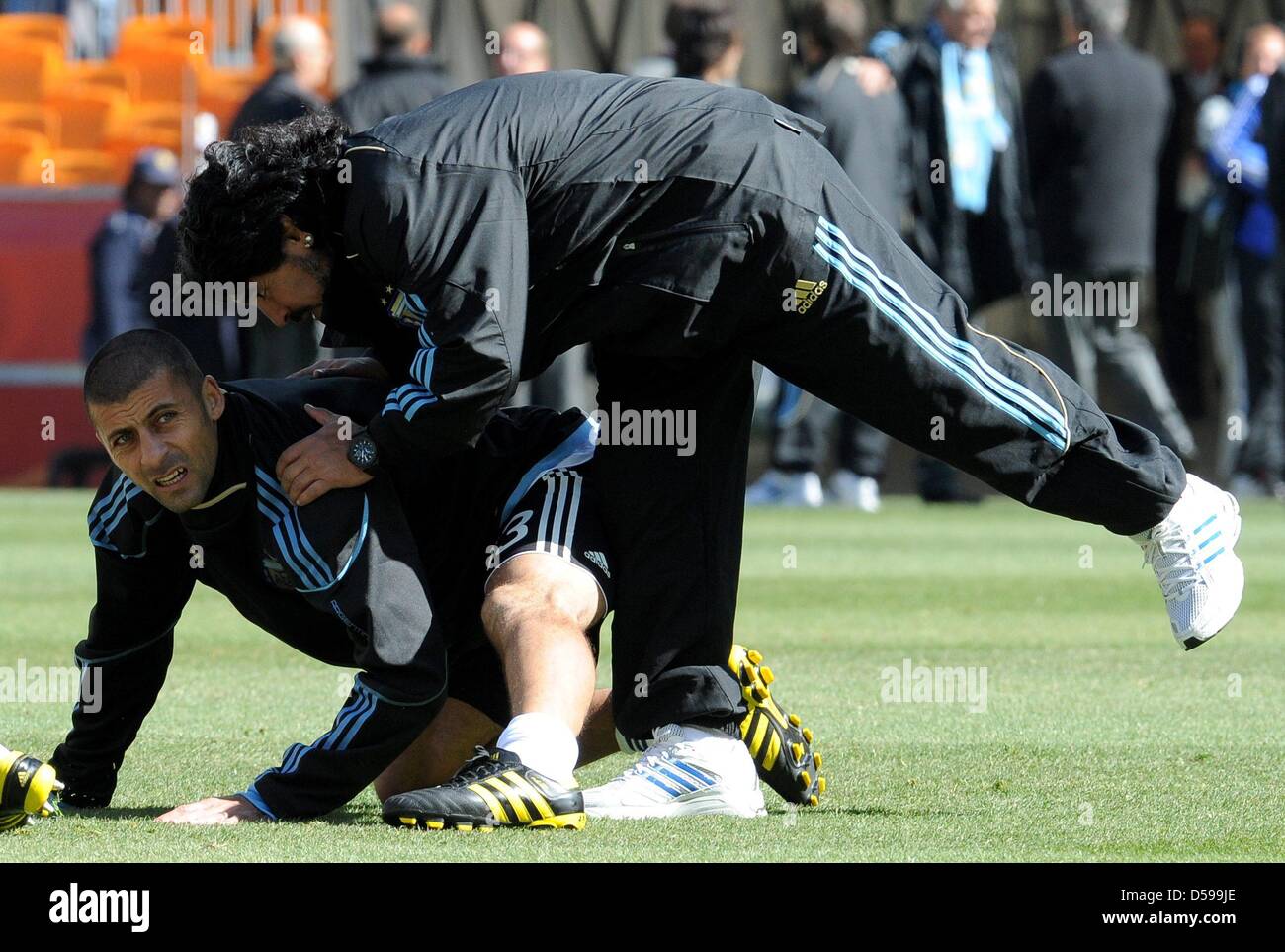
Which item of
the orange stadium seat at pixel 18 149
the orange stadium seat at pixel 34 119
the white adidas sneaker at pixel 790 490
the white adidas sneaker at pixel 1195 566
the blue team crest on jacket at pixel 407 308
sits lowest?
the white adidas sneaker at pixel 790 490

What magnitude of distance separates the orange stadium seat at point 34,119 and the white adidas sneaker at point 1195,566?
14.4 meters

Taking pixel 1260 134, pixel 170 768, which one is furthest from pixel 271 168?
pixel 1260 134

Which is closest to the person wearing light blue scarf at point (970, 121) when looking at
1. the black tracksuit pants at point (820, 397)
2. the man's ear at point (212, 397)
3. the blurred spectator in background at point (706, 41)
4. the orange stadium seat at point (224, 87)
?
the blurred spectator in background at point (706, 41)

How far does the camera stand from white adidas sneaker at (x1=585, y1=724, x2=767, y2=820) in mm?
4344

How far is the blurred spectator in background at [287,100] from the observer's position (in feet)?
38.8

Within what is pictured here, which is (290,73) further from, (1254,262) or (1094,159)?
(1254,262)

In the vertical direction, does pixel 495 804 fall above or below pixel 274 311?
below

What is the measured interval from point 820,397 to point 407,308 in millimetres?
874

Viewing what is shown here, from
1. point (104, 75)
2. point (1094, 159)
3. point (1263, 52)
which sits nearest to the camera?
point (1094, 159)

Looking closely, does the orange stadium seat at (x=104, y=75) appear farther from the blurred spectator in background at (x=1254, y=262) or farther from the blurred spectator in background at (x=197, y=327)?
the blurred spectator in background at (x=1254, y=262)

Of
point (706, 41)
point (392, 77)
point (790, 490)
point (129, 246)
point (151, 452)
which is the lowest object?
point (790, 490)

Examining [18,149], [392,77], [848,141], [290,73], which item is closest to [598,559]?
[848,141]

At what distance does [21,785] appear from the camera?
4035 millimetres

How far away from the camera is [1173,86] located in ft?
48.6
